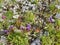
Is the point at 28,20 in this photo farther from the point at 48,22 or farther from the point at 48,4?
the point at 48,4

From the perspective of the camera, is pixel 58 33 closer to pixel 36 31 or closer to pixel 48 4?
pixel 36 31

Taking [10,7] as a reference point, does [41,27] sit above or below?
below

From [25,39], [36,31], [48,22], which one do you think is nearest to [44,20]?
[48,22]

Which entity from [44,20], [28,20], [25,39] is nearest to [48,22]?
[44,20]

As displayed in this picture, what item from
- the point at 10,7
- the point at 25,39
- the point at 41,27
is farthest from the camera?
the point at 10,7

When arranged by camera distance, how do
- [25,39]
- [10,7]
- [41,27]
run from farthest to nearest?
[10,7] → [41,27] → [25,39]

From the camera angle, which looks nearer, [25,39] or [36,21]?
[25,39]

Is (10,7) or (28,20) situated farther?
(10,7)

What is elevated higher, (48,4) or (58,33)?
(48,4)
